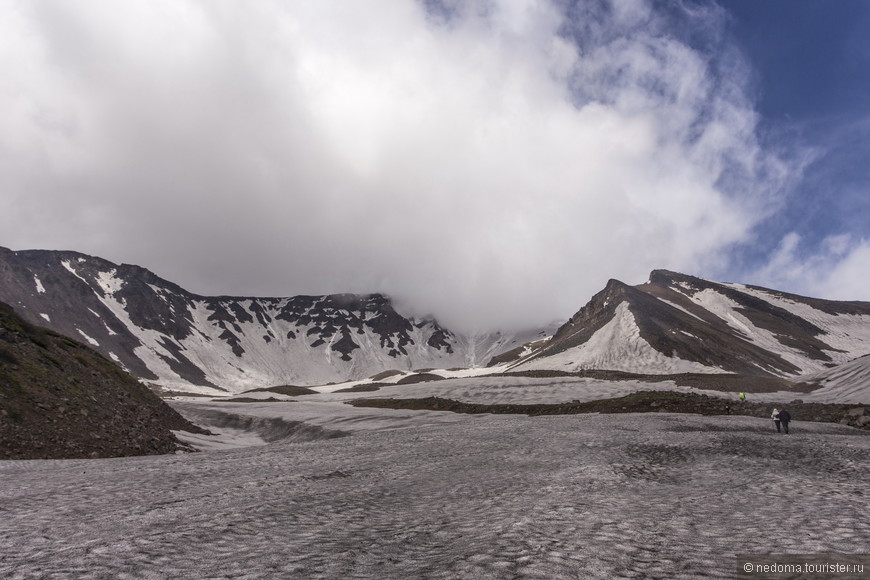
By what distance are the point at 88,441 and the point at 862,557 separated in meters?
31.3

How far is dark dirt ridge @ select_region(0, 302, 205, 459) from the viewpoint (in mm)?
23594

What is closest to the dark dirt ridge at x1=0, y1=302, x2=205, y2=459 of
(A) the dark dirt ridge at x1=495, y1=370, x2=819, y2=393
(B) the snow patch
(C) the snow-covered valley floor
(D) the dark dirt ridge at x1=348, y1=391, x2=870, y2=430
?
(C) the snow-covered valley floor

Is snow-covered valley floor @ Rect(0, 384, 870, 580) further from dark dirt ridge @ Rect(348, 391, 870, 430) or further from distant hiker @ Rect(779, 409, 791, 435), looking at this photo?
dark dirt ridge @ Rect(348, 391, 870, 430)

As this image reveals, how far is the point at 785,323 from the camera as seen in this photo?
174 metres

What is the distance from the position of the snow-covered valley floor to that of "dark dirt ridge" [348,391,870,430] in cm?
2346

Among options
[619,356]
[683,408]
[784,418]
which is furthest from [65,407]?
[619,356]

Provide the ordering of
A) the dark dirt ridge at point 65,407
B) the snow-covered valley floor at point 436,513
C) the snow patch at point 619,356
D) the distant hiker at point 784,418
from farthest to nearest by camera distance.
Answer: the snow patch at point 619,356
the distant hiker at point 784,418
the dark dirt ridge at point 65,407
the snow-covered valley floor at point 436,513

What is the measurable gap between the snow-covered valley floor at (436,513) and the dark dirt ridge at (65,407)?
4.48 meters

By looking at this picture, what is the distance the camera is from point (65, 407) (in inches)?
1087

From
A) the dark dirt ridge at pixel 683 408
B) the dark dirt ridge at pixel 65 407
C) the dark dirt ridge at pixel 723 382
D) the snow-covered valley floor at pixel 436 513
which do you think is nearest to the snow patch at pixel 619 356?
the dark dirt ridge at pixel 723 382

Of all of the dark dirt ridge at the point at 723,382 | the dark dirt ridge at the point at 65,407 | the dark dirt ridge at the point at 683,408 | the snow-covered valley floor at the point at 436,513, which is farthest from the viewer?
the dark dirt ridge at the point at 723,382

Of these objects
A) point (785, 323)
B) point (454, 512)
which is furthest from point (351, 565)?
point (785, 323)

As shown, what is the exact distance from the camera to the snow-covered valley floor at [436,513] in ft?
24.0

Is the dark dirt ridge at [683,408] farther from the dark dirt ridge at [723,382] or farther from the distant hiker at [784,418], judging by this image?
the dark dirt ridge at [723,382]
